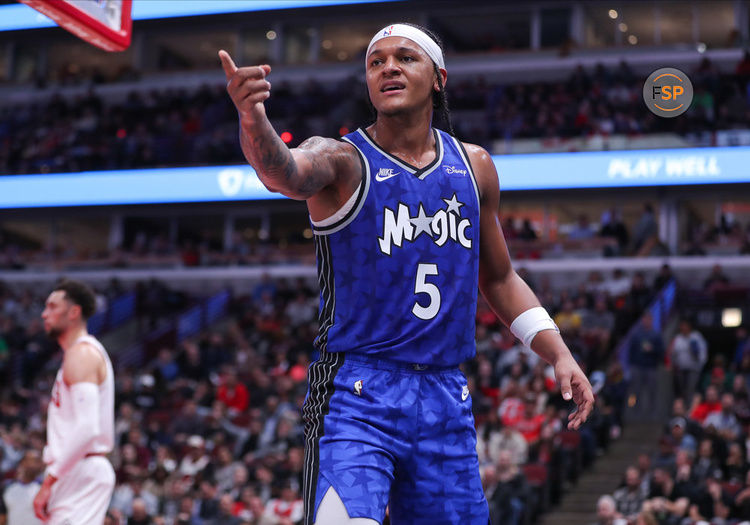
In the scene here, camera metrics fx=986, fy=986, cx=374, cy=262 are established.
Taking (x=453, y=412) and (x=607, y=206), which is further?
(x=607, y=206)

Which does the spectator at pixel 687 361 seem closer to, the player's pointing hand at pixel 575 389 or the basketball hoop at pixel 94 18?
the basketball hoop at pixel 94 18

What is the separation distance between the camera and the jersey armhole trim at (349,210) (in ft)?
11.7

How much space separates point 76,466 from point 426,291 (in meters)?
3.04

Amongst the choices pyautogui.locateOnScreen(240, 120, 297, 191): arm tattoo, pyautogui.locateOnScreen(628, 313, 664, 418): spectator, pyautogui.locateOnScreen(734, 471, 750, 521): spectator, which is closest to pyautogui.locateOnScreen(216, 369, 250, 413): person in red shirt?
pyautogui.locateOnScreen(628, 313, 664, 418): spectator

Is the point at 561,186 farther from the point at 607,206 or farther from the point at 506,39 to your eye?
the point at 506,39

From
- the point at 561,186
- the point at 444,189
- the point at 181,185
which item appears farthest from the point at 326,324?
the point at 181,185

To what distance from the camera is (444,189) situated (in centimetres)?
372

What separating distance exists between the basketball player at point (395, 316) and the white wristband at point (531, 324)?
0.45 feet

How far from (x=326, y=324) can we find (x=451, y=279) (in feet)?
1.62

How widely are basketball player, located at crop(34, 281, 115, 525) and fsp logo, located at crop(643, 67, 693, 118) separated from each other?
4371 mm

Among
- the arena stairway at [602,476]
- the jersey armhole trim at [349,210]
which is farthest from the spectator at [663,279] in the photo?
the jersey armhole trim at [349,210]

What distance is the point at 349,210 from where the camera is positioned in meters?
3.56

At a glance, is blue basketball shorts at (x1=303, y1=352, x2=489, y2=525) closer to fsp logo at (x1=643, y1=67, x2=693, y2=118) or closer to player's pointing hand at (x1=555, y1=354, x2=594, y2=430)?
player's pointing hand at (x1=555, y1=354, x2=594, y2=430)

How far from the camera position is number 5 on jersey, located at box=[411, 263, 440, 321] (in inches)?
140
